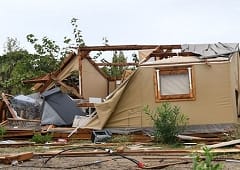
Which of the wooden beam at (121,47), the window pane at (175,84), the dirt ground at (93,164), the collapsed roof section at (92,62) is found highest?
the wooden beam at (121,47)

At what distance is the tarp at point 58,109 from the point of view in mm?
12344

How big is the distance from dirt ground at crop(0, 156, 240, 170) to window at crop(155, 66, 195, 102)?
3836 mm

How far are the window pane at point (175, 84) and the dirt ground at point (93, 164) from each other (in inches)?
153

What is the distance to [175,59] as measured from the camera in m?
11.4

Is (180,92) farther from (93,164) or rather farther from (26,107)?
(93,164)

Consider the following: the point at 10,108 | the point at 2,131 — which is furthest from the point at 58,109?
the point at 2,131

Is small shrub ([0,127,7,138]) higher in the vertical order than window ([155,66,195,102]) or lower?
lower

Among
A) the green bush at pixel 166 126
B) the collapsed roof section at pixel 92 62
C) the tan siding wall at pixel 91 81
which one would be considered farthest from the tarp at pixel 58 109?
the green bush at pixel 166 126

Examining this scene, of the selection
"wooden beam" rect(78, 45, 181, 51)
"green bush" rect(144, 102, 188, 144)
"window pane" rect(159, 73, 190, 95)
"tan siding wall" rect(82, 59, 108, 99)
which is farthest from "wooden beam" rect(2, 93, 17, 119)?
"green bush" rect(144, 102, 188, 144)

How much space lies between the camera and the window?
439 inches

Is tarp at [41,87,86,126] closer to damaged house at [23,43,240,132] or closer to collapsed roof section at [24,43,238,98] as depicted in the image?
collapsed roof section at [24,43,238,98]

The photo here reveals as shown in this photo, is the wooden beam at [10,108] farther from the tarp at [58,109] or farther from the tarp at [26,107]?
the tarp at [58,109]

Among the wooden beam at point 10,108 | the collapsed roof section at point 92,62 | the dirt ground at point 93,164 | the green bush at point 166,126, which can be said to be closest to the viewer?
the dirt ground at point 93,164

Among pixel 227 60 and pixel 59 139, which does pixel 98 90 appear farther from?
pixel 227 60
